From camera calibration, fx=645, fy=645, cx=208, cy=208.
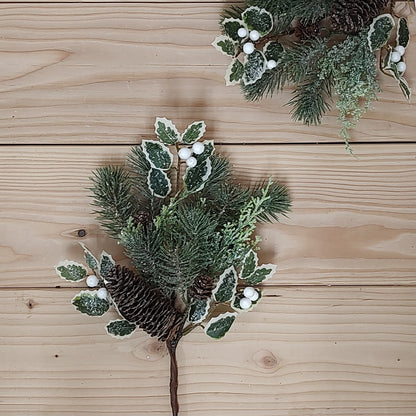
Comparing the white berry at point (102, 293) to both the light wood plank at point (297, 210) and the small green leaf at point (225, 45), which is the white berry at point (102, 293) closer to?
the light wood plank at point (297, 210)

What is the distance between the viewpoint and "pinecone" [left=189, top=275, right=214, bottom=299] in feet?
3.29

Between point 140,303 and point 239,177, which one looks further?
point 239,177

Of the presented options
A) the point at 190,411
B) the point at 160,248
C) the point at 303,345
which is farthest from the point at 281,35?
the point at 190,411

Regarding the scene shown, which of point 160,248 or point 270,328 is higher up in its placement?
point 160,248

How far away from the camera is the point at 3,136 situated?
3.57ft

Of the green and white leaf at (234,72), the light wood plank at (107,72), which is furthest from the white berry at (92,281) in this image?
the green and white leaf at (234,72)

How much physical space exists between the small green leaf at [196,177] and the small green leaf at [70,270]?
0.22m

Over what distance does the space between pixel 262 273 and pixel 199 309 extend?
12 cm

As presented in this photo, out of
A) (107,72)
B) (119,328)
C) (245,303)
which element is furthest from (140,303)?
(107,72)

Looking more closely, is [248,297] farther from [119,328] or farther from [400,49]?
[400,49]

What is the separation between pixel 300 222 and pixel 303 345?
210 millimetres

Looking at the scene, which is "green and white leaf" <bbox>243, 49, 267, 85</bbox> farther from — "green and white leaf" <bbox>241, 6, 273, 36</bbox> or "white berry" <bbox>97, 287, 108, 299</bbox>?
"white berry" <bbox>97, 287, 108, 299</bbox>

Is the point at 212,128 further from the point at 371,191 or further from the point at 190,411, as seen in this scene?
the point at 190,411

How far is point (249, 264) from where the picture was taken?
1029 mm
